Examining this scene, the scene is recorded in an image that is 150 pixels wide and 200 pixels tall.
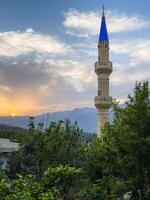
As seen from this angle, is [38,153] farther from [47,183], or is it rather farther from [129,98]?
[47,183]

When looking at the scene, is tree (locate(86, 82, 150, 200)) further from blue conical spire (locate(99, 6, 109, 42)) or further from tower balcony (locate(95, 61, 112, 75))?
blue conical spire (locate(99, 6, 109, 42))

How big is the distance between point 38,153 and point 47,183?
11287 millimetres

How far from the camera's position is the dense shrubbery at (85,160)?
11203 millimetres

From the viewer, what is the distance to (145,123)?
15.5 m

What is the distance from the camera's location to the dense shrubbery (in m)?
11.2

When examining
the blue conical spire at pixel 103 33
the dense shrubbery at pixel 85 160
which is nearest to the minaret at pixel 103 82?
the blue conical spire at pixel 103 33

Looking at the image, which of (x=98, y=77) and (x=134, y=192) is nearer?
(x=134, y=192)

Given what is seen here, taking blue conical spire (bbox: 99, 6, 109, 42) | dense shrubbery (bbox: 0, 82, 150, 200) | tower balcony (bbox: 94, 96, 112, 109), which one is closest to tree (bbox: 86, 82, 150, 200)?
dense shrubbery (bbox: 0, 82, 150, 200)

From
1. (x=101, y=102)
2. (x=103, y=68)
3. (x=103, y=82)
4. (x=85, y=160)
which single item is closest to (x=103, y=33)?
(x=103, y=68)

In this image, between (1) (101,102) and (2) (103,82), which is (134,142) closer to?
(1) (101,102)

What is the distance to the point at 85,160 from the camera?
23.1 metres

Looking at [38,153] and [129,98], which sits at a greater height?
[129,98]

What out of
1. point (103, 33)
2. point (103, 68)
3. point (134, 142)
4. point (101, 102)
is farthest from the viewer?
point (103, 33)

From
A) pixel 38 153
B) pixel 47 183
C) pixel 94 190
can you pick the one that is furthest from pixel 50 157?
pixel 47 183
